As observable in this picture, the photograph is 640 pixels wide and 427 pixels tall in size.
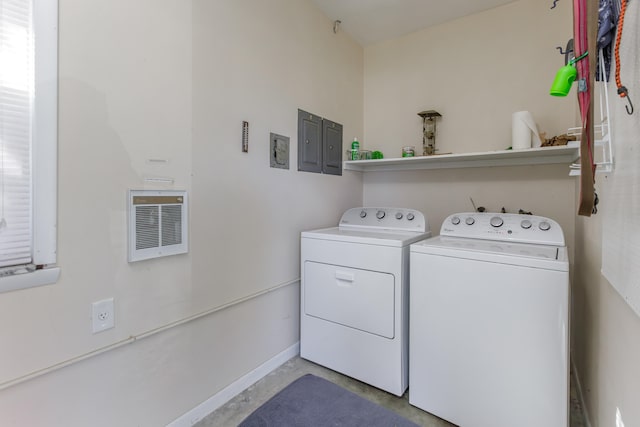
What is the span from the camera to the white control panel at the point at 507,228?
5.49 feet

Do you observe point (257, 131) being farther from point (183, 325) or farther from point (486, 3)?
point (486, 3)

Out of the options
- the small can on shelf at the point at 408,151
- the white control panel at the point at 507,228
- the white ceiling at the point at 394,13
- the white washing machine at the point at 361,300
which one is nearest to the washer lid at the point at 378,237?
the white washing machine at the point at 361,300

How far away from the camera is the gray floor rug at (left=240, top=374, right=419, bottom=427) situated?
105 cm

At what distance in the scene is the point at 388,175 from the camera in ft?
9.42

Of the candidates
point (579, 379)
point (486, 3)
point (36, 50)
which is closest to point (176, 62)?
point (36, 50)

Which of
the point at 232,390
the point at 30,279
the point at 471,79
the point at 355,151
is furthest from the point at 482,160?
the point at 30,279

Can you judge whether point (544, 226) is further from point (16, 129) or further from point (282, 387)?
point (16, 129)

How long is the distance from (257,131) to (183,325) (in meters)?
1.20

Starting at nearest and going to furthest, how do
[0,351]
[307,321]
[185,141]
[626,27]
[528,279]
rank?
[626,27] → [0,351] → [528,279] → [185,141] → [307,321]

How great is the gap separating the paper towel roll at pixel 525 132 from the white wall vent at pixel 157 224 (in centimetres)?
216

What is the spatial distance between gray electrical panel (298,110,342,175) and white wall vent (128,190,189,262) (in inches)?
39.7

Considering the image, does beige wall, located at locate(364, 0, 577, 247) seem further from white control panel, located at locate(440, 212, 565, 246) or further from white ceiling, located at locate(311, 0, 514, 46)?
white control panel, located at locate(440, 212, 565, 246)

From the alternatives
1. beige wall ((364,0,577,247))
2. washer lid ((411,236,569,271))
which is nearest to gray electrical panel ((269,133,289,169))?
washer lid ((411,236,569,271))

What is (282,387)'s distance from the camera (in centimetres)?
187
